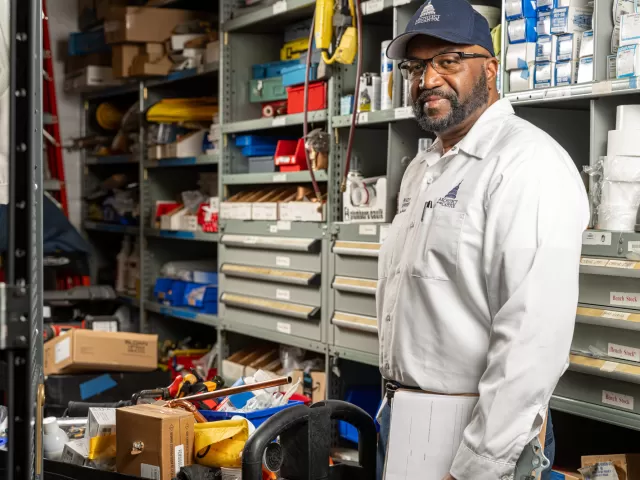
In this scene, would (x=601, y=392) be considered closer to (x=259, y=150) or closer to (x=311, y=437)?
(x=311, y=437)

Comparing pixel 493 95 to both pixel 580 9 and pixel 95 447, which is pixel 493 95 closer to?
pixel 580 9

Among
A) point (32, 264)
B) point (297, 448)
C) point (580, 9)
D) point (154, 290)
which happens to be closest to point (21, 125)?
point (32, 264)

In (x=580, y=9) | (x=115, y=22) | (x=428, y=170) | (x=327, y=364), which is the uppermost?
(x=115, y=22)

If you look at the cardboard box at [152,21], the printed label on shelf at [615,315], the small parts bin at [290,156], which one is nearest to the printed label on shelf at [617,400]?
the printed label on shelf at [615,315]

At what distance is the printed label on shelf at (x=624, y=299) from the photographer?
2633 mm

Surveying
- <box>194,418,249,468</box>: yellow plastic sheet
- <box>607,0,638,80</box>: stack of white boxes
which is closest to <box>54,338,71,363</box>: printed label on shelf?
<box>194,418,249,468</box>: yellow plastic sheet

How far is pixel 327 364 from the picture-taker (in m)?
4.06

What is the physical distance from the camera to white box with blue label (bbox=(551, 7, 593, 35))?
2902 mm

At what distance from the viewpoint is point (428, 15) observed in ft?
7.84

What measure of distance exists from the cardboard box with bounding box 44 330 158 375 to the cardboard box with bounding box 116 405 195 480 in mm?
1834

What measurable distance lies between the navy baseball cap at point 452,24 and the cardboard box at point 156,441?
3.90 ft

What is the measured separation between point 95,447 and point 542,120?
183 centimetres

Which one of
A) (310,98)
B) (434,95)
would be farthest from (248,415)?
(310,98)

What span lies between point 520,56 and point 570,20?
0.66 ft
